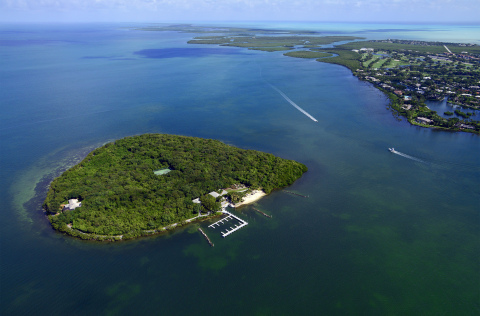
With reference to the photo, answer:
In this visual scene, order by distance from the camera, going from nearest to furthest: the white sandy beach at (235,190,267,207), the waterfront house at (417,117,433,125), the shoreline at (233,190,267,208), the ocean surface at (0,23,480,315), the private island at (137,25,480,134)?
the ocean surface at (0,23,480,315) < the shoreline at (233,190,267,208) < the white sandy beach at (235,190,267,207) < the waterfront house at (417,117,433,125) < the private island at (137,25,480,134)

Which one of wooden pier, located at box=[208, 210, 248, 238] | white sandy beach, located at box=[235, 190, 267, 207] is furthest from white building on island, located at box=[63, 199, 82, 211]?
white sandy beach, located at box=[235, 190, 267, 207]

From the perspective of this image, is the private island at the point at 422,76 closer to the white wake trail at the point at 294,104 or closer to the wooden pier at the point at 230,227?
the white wake trail at the point at 294,104

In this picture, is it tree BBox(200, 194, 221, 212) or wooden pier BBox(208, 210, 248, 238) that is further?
tree BBox(200, 194, 221, 212)

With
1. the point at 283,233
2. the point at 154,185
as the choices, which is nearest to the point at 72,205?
the point at 154,185

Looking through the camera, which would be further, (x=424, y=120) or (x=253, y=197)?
(x=424, y=120)

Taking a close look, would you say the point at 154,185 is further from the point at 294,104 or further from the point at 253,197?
the point at 294,104

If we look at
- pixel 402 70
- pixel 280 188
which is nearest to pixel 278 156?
pixel 280 188

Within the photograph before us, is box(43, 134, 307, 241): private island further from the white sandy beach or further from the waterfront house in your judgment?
the waterfront house
